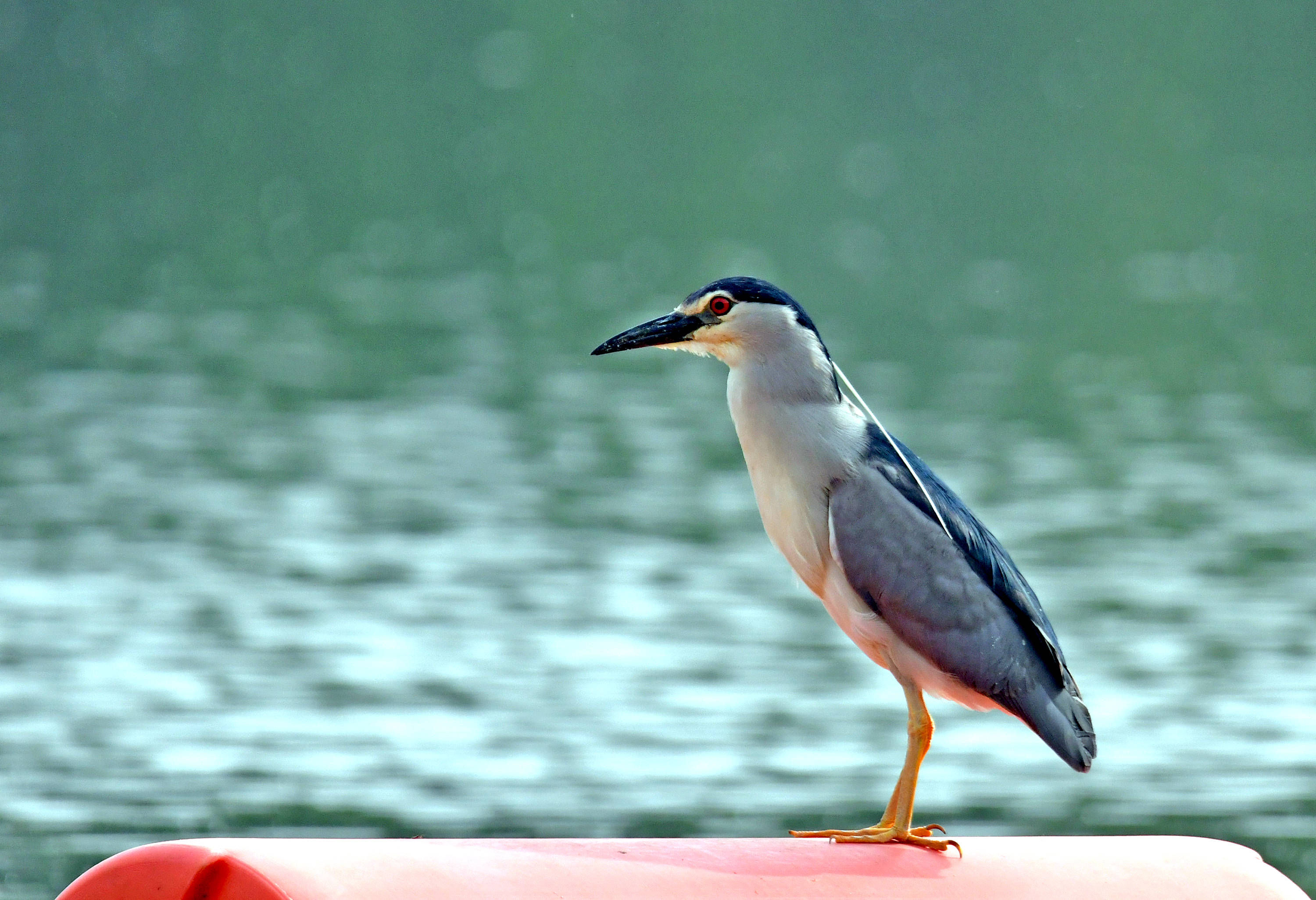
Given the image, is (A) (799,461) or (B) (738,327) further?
(B) (738,327)

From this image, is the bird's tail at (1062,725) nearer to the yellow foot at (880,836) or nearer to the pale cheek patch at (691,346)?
the yellow foot at (880,836)

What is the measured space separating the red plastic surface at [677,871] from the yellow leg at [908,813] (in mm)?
134

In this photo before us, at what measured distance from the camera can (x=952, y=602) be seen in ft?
15.1

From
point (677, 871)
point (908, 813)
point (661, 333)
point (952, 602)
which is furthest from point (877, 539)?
point (677, 871)

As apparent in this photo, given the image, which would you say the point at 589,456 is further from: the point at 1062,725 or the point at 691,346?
the point at 1062,725

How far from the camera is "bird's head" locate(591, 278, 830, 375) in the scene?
4730mm

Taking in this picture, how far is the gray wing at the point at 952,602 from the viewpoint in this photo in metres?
4.55

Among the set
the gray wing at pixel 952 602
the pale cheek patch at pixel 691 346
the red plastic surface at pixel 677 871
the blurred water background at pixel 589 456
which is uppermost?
the blurred water background at pixel 589 456

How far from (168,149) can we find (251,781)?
2775 centimetres

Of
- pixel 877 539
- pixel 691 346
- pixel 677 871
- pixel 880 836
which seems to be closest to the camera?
pixel 677 871

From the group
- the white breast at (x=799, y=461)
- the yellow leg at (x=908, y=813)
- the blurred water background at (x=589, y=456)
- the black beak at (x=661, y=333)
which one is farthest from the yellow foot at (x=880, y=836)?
the blurred water background at (x=589, y=456)

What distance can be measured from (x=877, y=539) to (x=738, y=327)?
0.66 meters

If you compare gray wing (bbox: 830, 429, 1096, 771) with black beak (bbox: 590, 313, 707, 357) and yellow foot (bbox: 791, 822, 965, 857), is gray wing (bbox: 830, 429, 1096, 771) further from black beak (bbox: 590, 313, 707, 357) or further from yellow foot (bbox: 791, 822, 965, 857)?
black beak (bbox: 590, 313, 707, 357)

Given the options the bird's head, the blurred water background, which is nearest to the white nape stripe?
the bird's head
